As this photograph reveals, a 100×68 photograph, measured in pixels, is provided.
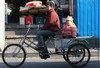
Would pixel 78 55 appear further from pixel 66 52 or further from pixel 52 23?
pixel 52 23

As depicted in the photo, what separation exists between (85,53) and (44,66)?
117cm

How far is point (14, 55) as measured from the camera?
11.1m

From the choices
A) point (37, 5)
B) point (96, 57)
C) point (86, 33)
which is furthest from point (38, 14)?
point (96, 57)

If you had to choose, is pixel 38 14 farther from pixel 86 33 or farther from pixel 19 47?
pixel 19 47

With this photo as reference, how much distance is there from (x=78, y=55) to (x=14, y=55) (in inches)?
66.7

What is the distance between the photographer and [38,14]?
1652 centimetres

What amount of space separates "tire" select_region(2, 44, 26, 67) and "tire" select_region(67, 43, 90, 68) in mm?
1216

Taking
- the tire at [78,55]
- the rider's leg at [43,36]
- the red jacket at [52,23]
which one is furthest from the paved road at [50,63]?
the red jacket at [52,23]

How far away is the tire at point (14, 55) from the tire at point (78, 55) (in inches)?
47.9

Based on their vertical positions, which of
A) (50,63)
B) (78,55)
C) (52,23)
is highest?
(52,23)

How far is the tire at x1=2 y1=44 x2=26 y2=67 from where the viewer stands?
10.9 meters

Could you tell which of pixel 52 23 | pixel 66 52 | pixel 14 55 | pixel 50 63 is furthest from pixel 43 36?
pixel 50 63

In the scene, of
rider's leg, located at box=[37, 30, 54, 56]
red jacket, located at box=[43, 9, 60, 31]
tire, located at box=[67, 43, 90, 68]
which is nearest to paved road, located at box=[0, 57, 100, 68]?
tire, located at box=[67, 43, 90, 68]

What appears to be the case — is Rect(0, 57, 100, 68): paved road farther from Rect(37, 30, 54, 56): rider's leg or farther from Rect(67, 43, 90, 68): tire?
Rect(37, 30, 54, 56): rider's leg
